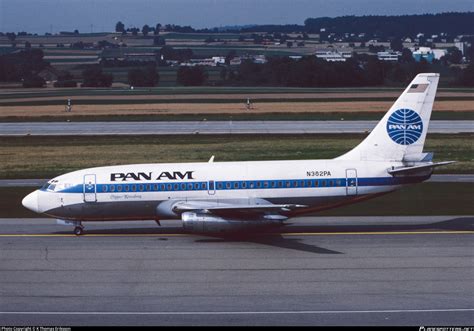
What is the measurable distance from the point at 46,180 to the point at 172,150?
14.4 m

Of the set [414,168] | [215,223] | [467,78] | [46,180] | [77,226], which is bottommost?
[77,226]

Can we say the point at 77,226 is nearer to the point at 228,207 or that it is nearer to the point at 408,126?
the point at 228,207

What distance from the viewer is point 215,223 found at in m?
34.1

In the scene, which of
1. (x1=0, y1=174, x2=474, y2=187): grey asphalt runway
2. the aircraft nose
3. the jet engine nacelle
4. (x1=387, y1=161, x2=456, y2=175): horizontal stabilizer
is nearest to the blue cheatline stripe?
(x1=387, y1=161, x2=456, y2=175): horizontal stabilizer

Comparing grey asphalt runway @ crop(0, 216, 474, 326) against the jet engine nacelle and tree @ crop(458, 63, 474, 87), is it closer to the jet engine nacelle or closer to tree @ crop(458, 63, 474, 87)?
the jet engine nacelle

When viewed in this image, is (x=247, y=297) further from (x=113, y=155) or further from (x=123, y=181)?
(x=113, y=155)

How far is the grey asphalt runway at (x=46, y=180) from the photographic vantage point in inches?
2020

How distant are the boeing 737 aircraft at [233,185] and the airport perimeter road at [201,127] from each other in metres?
40.0

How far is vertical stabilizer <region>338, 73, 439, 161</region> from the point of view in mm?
36594

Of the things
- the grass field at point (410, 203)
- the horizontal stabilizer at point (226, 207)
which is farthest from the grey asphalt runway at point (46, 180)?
the horizontal stabilizer at point (226, 207)

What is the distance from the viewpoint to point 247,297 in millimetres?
25984

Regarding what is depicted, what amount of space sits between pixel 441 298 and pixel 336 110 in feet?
244

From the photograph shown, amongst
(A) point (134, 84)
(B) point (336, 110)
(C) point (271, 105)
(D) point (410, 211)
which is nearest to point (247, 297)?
(D) point (410, 211)

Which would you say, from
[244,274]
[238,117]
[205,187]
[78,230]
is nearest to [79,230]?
[78,230]
